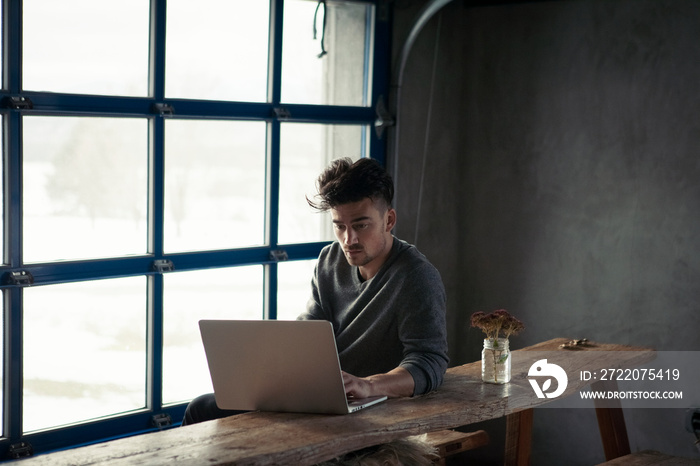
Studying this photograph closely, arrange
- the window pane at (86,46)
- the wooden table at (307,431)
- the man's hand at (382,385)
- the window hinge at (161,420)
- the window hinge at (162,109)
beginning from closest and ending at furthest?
the wooden table at (307,431) → the man's hand at (382,385) → the window pane at (86,46) → the window hinge at (162,109) → the window hinge at (161,420)

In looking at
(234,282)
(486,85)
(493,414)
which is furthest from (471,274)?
(493,414)

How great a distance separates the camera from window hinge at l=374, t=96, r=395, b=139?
13.5 ft

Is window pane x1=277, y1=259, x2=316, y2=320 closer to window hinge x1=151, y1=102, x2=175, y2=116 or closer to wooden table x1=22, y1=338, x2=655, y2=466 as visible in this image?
window hinge x1=151, y1=102, x2=175, y2=116

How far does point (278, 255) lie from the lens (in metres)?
3.84

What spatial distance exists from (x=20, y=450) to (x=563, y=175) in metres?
2.60

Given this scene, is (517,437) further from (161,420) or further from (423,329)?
(161,420)

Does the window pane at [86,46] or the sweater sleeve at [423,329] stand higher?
the window pane at [86,46]

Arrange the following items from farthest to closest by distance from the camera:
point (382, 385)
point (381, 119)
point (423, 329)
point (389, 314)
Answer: point (381, 119)
point (389, 314)
point (423, 329)
point (382, 385)

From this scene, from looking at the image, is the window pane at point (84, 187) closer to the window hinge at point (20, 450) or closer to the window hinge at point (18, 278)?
the window hinge at point (18, 278)

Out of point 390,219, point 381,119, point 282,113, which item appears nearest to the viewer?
point 390,219

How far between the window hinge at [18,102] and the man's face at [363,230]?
1.09 m

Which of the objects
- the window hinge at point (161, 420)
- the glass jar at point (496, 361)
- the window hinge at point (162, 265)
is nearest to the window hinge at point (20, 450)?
the window hinge at point (161, 420)

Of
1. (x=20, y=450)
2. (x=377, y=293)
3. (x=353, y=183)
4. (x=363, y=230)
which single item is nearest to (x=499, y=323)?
(x=377, y=293)

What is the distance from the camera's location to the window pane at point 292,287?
3.92 metres
